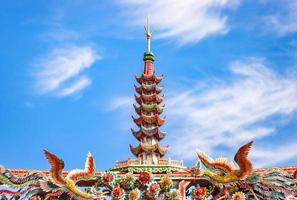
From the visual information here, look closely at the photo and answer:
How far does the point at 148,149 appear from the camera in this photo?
41031mm

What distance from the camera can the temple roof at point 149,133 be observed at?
4228 cm

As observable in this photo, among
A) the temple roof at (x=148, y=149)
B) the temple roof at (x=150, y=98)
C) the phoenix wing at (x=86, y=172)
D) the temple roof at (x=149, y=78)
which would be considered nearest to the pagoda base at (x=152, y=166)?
the temple roof at (x=148, y=149)

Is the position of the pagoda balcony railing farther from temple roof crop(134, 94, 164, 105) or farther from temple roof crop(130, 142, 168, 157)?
temple roof crop(134, 94, 164, 105)

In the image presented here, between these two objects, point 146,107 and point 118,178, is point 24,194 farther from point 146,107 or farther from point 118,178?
point 146,107

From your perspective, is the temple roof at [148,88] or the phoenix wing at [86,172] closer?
the phoenix wing at [86,172]

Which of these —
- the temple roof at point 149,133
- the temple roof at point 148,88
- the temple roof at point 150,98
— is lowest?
the temple roof at point 149,133

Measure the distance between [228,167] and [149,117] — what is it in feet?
43.4

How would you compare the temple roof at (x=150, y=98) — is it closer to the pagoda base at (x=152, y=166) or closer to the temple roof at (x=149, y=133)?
the temple roof at (x=149, y=133)

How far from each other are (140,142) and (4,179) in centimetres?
1416

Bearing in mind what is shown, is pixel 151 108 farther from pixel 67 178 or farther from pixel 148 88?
pixel 67 178

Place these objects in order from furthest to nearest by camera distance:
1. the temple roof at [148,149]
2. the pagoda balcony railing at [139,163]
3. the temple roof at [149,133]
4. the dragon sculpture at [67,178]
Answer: the temple roof at [149,133] < the temple roof at [148,149] < the pagoda balcony railing at [139,163] < the dragon sculpture at [67,178]

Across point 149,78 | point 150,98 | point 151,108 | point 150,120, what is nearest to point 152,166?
point 150,120

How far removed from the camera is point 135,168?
36.7 metres

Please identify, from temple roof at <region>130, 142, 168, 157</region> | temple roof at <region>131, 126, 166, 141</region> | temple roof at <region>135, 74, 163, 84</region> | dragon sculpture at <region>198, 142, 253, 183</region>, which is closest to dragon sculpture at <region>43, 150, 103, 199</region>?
dragon sculpture at <region>198, 142, 253, 183</region>
